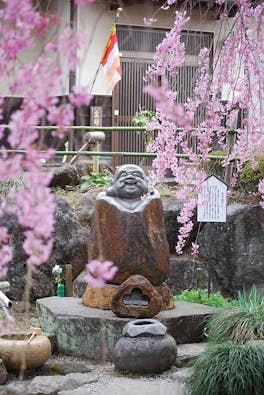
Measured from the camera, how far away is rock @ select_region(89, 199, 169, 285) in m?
6.30

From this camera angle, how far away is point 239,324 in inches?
218

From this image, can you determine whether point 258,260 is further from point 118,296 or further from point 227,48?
point 227,48

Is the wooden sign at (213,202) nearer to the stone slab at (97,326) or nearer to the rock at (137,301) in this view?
the stone slab at (97,326)

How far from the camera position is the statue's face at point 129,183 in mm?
6410

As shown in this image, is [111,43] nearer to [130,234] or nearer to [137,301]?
[130,234]

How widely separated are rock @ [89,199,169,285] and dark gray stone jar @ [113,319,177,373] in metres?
0.78

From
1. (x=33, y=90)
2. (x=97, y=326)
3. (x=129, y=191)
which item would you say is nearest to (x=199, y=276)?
(x=129, y=191)

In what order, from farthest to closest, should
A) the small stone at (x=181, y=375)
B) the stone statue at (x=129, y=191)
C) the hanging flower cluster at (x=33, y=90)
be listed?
the stone statue at (x=129, y=191) < the small stone at (x=181, y=375) < the hanging flower cluster at (x=33, y=90)

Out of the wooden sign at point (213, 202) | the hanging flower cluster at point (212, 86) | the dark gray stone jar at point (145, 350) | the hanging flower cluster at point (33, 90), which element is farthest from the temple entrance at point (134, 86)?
the hanging flower cluster at point (33, 90)

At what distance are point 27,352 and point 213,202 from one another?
244 cm

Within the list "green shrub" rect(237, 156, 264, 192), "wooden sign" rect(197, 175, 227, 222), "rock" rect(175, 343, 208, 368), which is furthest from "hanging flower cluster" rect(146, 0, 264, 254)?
"rock" rect(175, 343, 208, 368)

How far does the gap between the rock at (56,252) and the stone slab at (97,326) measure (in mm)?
1898

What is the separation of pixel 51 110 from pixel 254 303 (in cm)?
470

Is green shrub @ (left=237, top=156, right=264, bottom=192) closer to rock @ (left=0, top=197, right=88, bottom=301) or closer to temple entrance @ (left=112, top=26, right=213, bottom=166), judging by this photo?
rock @ (left=0, top=197, right=88, bottom=301)
